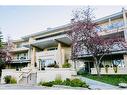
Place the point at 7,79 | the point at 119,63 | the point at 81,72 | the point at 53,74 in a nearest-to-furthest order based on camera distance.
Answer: the point at 53,74, the point at 7,79, the point at 119,63, the point at 81,72

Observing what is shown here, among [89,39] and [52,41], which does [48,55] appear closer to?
[52,41]

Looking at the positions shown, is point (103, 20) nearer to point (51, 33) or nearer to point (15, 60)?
point (51, 33)

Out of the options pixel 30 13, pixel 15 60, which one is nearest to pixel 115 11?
pixel 30 13

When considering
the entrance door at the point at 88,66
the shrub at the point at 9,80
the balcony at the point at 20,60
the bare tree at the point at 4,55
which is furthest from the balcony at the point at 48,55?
the shrub at the point at 9,80

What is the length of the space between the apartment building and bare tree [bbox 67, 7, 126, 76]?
2.57 m

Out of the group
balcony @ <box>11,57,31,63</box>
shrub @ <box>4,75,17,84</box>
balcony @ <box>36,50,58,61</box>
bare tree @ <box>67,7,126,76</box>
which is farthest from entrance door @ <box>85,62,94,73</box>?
balcony @ <box>11,57,31,63</box>

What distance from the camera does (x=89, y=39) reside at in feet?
57.0

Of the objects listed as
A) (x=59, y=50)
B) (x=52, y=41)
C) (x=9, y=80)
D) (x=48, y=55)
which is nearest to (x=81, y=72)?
(x=59, y=50)

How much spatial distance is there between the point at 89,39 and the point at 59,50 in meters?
7.78

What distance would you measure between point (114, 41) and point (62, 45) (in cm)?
924

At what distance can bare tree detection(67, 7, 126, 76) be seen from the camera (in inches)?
679

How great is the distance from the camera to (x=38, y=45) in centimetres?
2791

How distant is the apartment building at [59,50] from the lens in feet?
68.1

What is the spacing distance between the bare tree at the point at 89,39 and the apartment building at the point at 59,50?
8.45 feet
